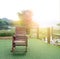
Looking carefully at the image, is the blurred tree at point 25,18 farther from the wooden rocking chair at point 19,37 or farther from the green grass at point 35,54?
the green grass at point 35,54

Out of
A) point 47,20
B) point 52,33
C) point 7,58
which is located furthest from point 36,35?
point 7,58

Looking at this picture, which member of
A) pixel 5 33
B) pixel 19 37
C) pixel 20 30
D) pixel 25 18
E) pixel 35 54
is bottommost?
pixel 35 54

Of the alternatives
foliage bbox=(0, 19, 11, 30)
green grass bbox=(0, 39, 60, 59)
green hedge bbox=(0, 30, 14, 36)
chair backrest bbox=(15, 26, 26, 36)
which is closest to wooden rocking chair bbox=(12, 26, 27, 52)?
chair backrest bbox=(15, 26, 26, 36)

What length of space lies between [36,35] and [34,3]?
6.69 feet

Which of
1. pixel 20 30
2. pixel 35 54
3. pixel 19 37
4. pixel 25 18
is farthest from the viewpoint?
pixel 25 18

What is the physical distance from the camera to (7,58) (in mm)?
4613

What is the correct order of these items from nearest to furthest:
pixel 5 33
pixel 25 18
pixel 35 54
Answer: pixel 35 54
pixel 5 33
pixel 25 18

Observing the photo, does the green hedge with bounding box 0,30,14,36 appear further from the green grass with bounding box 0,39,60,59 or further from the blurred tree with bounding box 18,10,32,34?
the green grass with bounding box 0,39,60,59

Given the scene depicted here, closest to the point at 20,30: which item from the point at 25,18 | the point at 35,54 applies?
the point at 35,54

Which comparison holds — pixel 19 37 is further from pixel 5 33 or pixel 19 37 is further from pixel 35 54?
pixel 5 33

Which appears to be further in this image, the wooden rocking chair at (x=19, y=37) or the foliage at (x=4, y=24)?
the foliage at (x=4, y=24)

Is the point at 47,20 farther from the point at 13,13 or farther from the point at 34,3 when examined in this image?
the point at 13,13

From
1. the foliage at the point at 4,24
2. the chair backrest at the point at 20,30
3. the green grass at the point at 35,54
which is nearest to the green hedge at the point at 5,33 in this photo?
the foliage at the point at 4,24

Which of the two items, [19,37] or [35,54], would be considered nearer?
[35,54]
